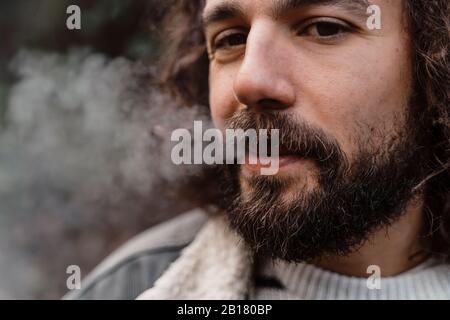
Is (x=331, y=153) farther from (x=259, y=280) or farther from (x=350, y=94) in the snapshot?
(x=259, y=280)

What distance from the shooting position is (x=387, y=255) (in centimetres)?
161

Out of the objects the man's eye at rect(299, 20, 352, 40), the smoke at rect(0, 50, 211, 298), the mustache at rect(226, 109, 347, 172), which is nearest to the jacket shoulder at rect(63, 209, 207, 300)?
the smoke at rect(0, 50, 211, 298)

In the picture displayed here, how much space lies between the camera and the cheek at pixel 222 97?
5.09ft

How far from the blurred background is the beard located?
59 cm

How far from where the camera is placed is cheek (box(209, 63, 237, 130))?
1551 millimetres

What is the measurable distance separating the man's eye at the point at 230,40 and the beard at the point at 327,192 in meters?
0.23

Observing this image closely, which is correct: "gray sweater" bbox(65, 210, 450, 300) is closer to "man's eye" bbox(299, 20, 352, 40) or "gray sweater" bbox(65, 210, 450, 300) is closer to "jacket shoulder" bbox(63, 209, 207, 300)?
"jacket shoulder" bbox(63, 209, 207, 300)


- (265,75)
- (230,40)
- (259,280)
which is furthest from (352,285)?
(230,40)

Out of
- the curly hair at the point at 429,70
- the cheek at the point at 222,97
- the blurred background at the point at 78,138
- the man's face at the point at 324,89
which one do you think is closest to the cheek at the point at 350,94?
Answer: the man's face at the point at 324,89

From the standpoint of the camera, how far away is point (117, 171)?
2.29m

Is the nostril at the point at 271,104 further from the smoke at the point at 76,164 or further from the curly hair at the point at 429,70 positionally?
the smoke at the point at 76,164

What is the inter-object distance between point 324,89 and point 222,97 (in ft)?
1.01
